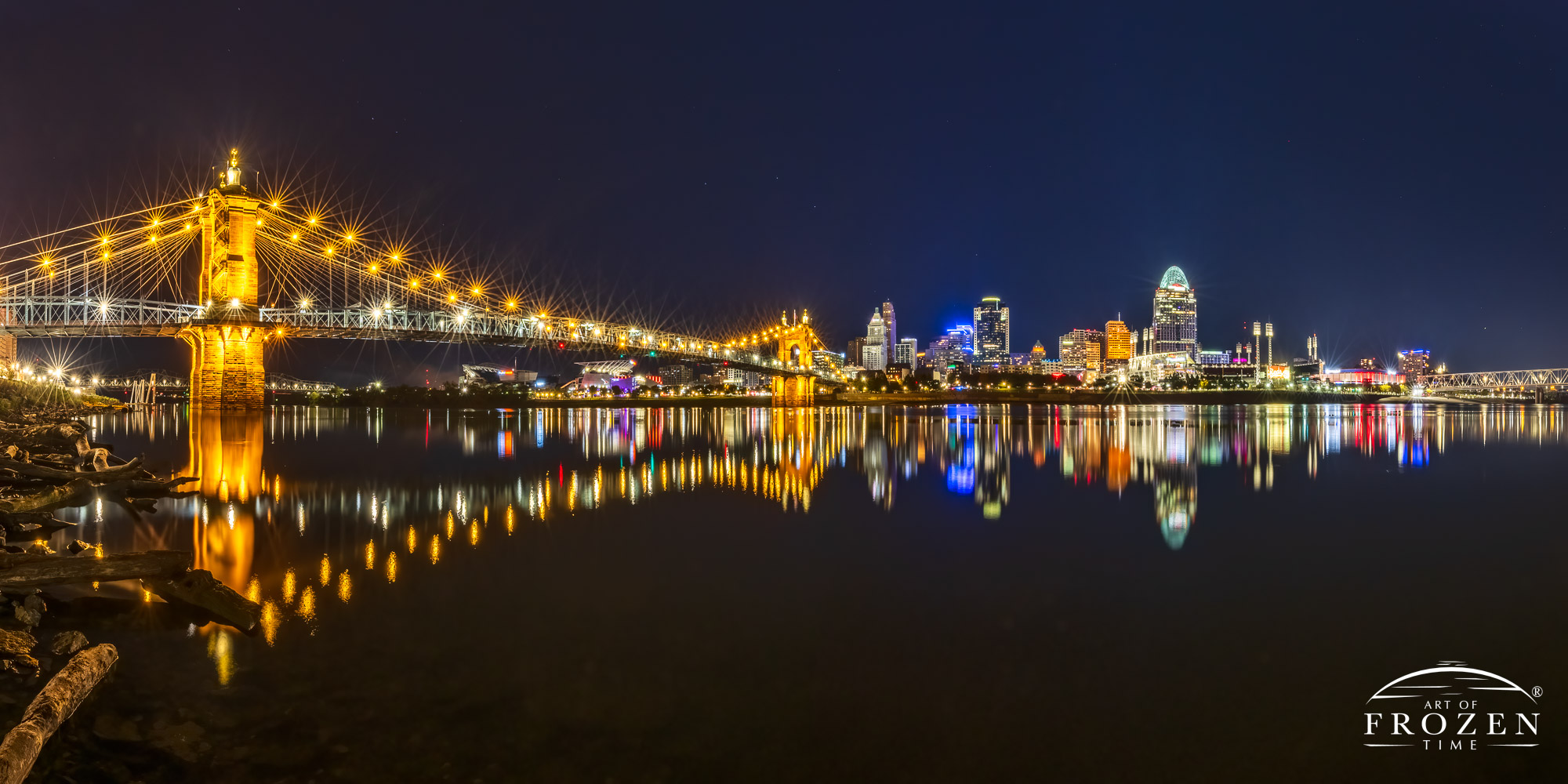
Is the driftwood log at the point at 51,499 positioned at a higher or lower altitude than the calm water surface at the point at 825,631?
Result: higher

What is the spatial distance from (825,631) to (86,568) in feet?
18.3

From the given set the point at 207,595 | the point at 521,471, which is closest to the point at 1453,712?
the point at 207,595

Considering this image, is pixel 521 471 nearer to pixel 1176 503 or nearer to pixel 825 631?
pixel 1176 503

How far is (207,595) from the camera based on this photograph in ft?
20.4

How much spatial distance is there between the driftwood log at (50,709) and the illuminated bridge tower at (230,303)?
29868mm

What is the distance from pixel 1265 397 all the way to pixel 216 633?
457 feet

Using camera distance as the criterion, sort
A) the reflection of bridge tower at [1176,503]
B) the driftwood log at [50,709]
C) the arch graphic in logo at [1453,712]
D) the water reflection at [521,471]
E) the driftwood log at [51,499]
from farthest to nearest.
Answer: the reflection of bridge tower at [1176,503] → the driftwood log at [51,499] → the water reflection at [521,471] → the arch graphic in logo at [1453,712] → the driftwood log at [50,709]

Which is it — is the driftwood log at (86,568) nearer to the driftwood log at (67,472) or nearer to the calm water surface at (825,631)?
the calm water surface at (825,631)

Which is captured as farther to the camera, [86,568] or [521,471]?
[521,471]

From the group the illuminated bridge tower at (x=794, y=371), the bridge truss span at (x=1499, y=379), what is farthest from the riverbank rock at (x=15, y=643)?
the bridge truss span at (x=1499, y=379)

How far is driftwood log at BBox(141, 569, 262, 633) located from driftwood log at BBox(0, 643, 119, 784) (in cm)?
108

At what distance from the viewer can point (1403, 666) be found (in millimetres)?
5504

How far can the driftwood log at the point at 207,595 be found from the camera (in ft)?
20.1

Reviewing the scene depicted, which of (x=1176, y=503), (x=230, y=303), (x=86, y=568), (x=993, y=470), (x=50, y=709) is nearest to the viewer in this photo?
(x=50, y=709)
